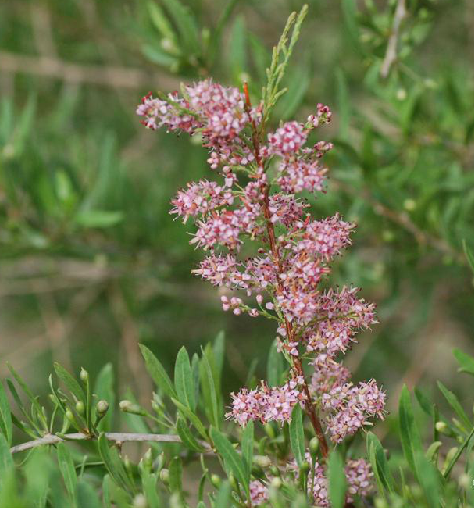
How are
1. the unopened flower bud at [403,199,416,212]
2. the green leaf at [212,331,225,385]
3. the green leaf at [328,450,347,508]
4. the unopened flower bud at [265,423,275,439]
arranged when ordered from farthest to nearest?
the unopened flower bud at [403,199,416,212] → the green leaf at [212,331,225,385] → the unopened flower bud at [265,423,275,439] → the green leaf at [328,450,347,508]

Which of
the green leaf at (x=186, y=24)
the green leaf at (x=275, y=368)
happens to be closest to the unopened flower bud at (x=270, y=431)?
the green leaf at (x=275, y=368)

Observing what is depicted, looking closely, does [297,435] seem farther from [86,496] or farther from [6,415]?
[6,415]

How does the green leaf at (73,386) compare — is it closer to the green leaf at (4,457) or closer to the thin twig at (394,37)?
the green leaf at (4,457)

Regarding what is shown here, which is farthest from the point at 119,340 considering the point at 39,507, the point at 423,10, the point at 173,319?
the point at 39,507

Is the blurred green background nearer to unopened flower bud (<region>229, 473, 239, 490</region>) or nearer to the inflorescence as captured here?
the inflorescence

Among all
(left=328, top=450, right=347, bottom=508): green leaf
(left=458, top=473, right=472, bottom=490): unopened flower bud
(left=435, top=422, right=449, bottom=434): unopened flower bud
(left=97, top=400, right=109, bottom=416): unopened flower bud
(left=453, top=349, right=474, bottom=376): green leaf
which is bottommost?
(left=97, top=400, right=109, bottom=416): unopened flower bud

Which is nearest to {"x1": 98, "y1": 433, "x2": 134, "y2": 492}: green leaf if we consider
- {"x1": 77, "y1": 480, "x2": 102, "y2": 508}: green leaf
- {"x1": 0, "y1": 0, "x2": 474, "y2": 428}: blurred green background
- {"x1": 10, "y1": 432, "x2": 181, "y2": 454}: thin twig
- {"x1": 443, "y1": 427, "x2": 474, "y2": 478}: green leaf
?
{"x1": 10, "y1": 432, "x2": 181, "y2": 454}: thin twig
